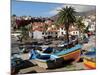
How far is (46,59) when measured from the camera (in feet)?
7.77

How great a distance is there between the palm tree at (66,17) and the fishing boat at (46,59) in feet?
1.01

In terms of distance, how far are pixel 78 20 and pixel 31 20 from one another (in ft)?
2.06

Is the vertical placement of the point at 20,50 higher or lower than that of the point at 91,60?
higher

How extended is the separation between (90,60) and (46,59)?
61 cm

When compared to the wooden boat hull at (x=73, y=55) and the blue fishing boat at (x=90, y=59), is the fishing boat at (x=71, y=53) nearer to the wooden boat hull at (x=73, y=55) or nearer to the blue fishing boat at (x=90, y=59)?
the wooden boat hull at (x=73, y=55)

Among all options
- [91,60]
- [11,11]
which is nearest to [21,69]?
[11,11]

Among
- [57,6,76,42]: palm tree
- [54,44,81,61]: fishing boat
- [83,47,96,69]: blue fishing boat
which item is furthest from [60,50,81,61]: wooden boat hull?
[57,6,76,42]: palm tree

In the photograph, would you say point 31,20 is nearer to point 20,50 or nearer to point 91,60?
point 20,50

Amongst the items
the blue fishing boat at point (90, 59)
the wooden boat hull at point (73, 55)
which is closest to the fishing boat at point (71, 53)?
the wooden boat hull at point (73, 55)

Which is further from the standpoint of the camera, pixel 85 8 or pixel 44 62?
pixel 85 8

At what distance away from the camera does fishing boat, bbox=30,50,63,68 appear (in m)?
2.32

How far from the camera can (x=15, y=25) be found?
2.25m

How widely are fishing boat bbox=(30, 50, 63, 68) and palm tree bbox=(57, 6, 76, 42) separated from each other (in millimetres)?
307

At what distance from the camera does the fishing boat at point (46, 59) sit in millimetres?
2324
